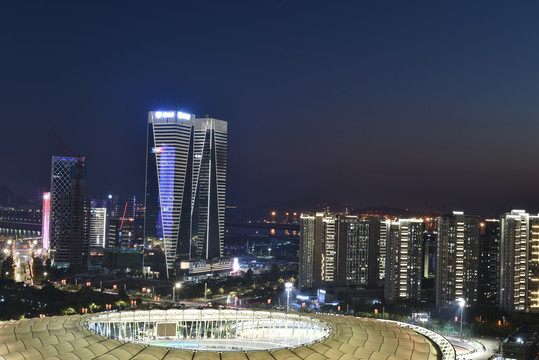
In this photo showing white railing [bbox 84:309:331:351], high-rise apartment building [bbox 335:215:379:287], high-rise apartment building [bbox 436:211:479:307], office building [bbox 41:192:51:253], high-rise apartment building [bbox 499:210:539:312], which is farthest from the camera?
office building [bbox 41:192:51:253]

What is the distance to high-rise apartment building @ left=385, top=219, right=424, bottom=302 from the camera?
139 ft

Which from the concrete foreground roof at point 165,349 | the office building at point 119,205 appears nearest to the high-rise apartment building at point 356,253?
the concrete foreground roof at point 165,349

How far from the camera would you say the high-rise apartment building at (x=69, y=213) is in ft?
209

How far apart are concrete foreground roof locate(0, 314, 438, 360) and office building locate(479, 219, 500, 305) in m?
23.9

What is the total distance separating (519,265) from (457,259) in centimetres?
387

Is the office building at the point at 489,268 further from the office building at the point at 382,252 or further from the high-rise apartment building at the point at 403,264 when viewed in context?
the office building at the point at 382,252

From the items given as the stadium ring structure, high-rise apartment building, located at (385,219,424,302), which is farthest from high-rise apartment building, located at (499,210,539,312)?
the stadium ring structure

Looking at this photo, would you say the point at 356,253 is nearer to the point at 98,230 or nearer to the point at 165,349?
the point at 165,349

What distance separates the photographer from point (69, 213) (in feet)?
215

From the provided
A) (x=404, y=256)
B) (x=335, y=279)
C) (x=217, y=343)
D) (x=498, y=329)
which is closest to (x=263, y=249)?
(x=335, y=279)

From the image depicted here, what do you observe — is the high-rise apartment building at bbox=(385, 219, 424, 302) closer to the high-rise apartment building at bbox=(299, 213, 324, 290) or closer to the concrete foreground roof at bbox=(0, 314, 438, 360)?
the high-rise apartment building at bbox=(299, 213, 324, 290)

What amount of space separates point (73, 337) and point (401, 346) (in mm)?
8601

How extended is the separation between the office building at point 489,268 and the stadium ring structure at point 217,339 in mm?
23124

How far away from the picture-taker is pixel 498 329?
32094 millimetres
